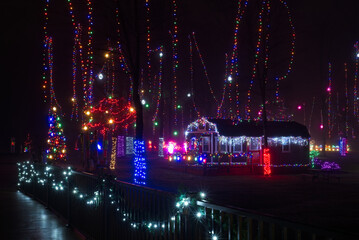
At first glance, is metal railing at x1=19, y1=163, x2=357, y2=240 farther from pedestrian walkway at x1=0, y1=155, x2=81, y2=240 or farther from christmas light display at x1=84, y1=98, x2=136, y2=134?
christmas light display at x1=84, y1=98, x2=136, y2=134

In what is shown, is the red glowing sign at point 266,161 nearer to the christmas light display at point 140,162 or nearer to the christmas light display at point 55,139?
the christmas light display at point 140,162

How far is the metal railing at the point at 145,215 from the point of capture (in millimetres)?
4023

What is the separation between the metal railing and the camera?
4023mm

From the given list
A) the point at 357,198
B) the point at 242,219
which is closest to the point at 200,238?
the point at 242,219

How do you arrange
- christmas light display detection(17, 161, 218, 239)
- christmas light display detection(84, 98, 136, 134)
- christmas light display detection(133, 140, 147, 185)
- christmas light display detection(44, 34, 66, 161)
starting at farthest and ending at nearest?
christmas light display detection(44, 34, 66, 161) < christmas light display detection(84, 98, 136, 134) < christmas light display detection(133, 140, 147, 185) < christmas light display detection(17, 161, 218, 239)

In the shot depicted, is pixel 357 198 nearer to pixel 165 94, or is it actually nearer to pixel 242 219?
pixel 242 219

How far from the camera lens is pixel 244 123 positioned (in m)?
33.5

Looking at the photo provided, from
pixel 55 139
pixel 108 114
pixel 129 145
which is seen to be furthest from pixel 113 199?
pixel 129 145

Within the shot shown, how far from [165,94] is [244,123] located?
2195 cm

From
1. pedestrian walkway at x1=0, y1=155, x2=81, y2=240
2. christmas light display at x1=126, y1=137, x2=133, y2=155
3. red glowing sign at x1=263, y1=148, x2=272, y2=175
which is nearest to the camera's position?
pedestrian walkway at x1=0, y1=155, x2=81, y2=240

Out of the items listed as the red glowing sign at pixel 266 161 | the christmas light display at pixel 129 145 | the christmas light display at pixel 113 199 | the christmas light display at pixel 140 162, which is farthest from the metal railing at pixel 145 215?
the christmas light display at pixel 129 145

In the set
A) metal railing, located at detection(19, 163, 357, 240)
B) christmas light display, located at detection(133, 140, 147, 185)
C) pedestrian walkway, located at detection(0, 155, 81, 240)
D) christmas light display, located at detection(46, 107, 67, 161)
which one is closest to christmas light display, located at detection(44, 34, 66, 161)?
christmas light display, located at detection(46, 107, 67, 161)

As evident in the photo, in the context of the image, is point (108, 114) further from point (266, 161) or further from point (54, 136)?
point (266, 161)

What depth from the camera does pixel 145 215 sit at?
6.02m
